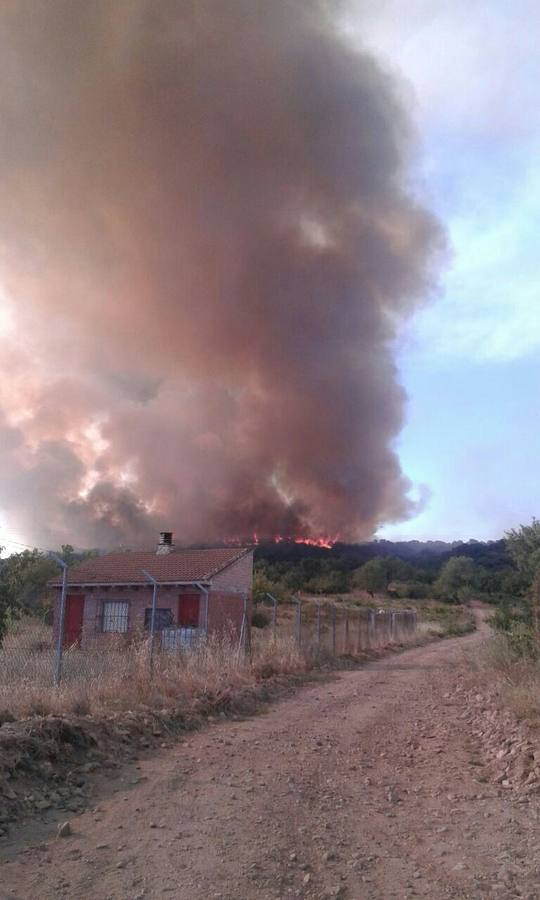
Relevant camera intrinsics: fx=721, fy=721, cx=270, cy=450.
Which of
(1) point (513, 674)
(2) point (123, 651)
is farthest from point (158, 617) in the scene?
(1) point (513, 674)

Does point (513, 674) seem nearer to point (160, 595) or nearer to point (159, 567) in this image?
point (160, 595)

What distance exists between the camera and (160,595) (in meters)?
21.1

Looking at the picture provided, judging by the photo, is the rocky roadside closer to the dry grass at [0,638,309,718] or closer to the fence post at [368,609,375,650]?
the dry grass at [0,638,309,718]

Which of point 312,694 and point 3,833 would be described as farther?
point 312,694

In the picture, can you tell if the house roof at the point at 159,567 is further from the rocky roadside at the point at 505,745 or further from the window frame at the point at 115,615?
the rocky roadside at the point at 505,745

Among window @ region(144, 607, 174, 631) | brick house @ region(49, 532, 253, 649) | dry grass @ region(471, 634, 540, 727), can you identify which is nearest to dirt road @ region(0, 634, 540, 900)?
dry grass @ region(471, 634, 540, 727)

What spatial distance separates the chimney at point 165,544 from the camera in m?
24.8

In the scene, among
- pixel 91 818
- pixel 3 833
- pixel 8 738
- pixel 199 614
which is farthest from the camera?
pixel 199 614

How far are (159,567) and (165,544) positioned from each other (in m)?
3.09

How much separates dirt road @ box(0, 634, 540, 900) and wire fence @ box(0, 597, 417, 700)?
9.14ft

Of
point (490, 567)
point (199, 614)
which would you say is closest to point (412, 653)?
point (199, 614)

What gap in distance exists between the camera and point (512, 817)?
5102 mm

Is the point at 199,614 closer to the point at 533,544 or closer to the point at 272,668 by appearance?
the point at 272,668

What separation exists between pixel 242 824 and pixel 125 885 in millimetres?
1214
